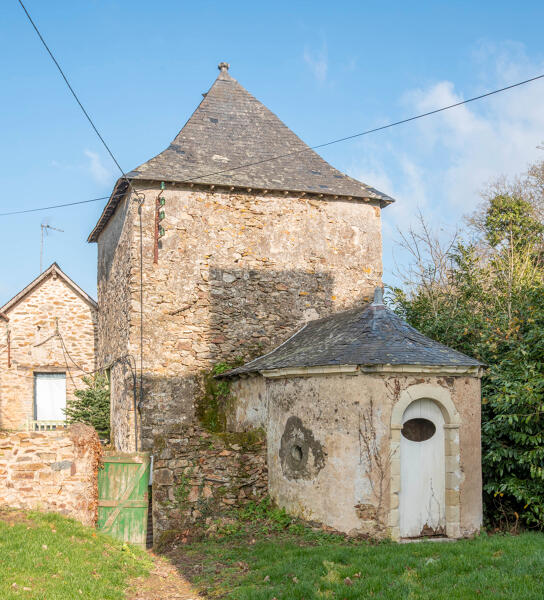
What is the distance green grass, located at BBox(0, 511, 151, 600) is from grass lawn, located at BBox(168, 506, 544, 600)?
3.16 ft

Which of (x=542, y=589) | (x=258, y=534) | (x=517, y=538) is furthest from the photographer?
(x=258, y=534)

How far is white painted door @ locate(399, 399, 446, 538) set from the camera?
9508 mm

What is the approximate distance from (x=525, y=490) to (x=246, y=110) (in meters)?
11.0

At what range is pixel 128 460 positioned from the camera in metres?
9.52

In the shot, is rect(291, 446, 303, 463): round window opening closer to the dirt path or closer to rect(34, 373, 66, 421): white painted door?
the dirt path

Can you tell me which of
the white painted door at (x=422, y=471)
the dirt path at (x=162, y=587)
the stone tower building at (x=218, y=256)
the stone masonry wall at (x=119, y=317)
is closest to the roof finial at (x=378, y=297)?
the white painted door at (x=422, y=471)

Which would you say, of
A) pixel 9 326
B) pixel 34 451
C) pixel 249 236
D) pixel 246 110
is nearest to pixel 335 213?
pixel 249 236

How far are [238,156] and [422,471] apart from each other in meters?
8.45

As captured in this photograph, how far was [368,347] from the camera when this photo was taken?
387 inches

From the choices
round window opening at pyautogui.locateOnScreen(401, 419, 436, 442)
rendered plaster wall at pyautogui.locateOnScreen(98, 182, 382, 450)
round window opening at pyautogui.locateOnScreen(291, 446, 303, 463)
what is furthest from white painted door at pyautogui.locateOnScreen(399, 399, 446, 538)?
rendered plaster wall at pyautogui.locateOnScreen(98, 182, 382, 450)

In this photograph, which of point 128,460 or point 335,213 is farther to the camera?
point 335,213

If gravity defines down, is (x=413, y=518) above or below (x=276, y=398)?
below

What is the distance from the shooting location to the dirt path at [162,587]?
23.4 feet

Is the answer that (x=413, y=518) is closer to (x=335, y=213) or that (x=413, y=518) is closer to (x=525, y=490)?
(x=525, y=490)
